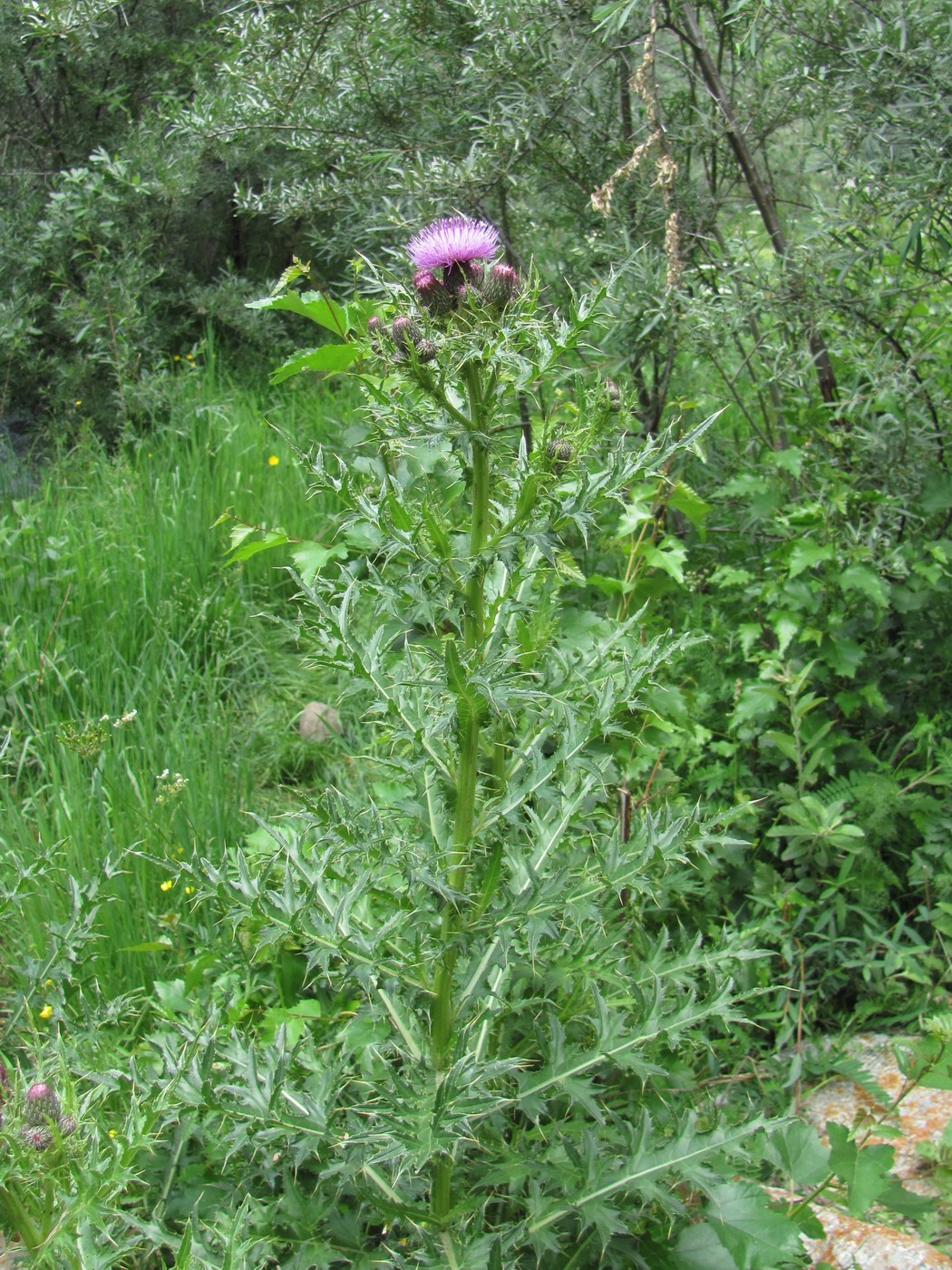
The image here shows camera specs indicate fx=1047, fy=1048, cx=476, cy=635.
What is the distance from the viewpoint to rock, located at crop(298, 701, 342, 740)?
3.24 metres

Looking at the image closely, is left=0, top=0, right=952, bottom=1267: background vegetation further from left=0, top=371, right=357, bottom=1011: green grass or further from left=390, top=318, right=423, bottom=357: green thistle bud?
left=390, top=318, right=423, bottom=357: green thistle bud

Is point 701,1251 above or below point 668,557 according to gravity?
below

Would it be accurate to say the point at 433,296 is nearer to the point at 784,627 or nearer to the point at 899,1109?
the point at 784,627

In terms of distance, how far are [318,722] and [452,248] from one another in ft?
6.63

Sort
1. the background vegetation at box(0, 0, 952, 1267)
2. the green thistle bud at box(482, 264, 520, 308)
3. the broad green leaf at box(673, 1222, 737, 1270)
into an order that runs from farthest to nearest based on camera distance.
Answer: the background vegetation at box(0, 0, 952, 1267) → the broad green leaf at box(673, 1222, 737, 1270) → the green thistle bud at box(482, 264, 520, 308)

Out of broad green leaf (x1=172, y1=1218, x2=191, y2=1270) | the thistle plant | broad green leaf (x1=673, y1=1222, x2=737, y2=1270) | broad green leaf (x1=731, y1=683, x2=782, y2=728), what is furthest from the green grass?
broad green leaf (x1=731, y1=683, x2=782, y2=728)

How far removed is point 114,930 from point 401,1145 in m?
1.16

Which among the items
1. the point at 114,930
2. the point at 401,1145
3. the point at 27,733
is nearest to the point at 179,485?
the point at 27,733

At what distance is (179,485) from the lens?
424cm

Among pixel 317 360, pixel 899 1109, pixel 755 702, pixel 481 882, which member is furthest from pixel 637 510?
pixel 899 1109

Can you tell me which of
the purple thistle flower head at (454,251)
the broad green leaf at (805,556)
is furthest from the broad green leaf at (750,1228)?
the broad green leaf at (805,556)

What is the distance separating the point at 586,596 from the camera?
3227 mm

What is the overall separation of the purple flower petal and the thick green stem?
0.19 metres

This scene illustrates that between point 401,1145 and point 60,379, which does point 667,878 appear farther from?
point 60,379
